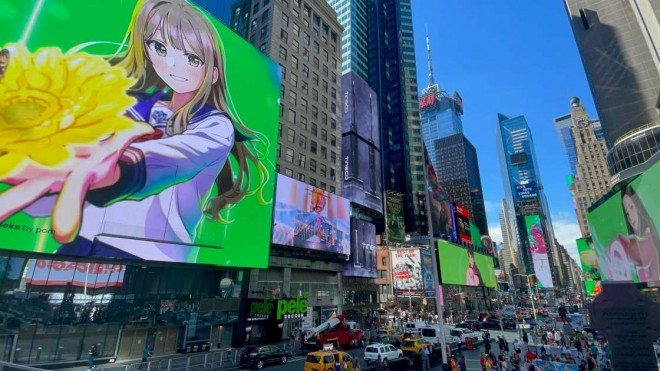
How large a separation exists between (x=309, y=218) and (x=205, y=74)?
A: 2224cm

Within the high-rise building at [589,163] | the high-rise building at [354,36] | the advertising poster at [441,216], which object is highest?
the high-rise building at [354,36]

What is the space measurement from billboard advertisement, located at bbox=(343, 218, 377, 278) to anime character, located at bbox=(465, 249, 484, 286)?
93.5ft

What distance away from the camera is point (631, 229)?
1439 inches

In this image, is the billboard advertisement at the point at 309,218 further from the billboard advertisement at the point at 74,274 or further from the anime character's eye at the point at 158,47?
the anime character's eye at the point at 158,47

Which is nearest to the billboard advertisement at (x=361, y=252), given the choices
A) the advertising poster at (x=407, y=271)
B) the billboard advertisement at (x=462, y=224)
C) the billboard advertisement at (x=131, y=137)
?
the advertising poster at (x=407, y=271)

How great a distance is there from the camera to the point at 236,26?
62844 millimetres

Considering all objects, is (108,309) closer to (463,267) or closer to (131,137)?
(131,137)

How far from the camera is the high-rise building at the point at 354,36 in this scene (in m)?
113

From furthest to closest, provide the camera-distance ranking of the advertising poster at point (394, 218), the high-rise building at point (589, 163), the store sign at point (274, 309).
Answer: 1. the high-rise building at point (589, 163)
2. the advertising poster at point (394, 218)
3. the store sign at point (274, 309)

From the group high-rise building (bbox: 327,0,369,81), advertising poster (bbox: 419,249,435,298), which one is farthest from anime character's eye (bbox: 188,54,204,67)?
high-rise building (bbox: 327,0,369,81)

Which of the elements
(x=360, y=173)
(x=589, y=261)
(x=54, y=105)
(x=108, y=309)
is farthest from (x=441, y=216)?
(x=54, y=105)

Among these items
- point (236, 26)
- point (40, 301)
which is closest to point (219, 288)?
point (40, 301)

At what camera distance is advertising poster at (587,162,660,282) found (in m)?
28.6

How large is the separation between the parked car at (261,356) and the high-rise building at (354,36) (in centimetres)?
9719
